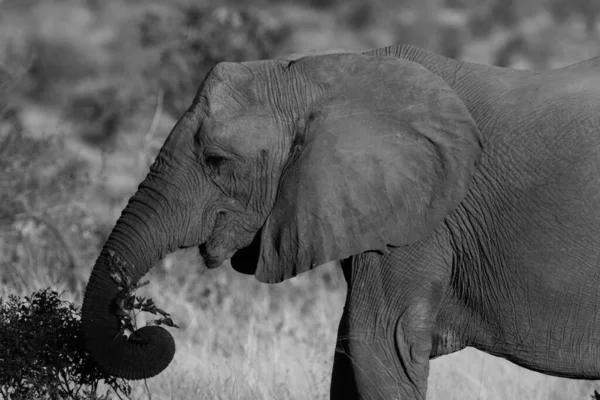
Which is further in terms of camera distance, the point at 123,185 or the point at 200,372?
the point at 123,185

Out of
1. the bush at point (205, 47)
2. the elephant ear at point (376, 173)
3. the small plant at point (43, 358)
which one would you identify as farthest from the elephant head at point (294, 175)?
the bush at point (205, 47)

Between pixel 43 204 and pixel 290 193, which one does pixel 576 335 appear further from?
pixel 43 204

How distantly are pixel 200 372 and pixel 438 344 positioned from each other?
216 cm

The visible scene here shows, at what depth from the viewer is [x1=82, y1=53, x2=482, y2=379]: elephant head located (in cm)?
511

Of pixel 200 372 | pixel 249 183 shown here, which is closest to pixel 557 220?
pixel 249 183

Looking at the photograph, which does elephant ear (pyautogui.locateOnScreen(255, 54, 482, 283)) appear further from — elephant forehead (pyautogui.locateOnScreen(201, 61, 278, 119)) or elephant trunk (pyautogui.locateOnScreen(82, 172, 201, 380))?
elephant trunk (pyautogui.locateOnScreen(82, 172, 201, 380))

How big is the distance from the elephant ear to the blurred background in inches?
34.0

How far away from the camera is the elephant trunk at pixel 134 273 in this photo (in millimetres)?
4996

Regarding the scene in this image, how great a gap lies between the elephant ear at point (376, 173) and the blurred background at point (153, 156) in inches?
34.0

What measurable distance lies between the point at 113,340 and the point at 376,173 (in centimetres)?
126

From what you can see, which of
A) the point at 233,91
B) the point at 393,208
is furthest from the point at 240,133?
the point at 393,208

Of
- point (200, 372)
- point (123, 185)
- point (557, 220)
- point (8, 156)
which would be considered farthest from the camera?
point (123, 185)

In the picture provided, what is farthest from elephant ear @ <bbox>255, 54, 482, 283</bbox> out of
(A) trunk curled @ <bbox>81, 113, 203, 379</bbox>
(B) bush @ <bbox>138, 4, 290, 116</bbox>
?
(B) bush @ <bbox>138, 4, 290, 116</bbox>

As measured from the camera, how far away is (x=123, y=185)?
18.0m
